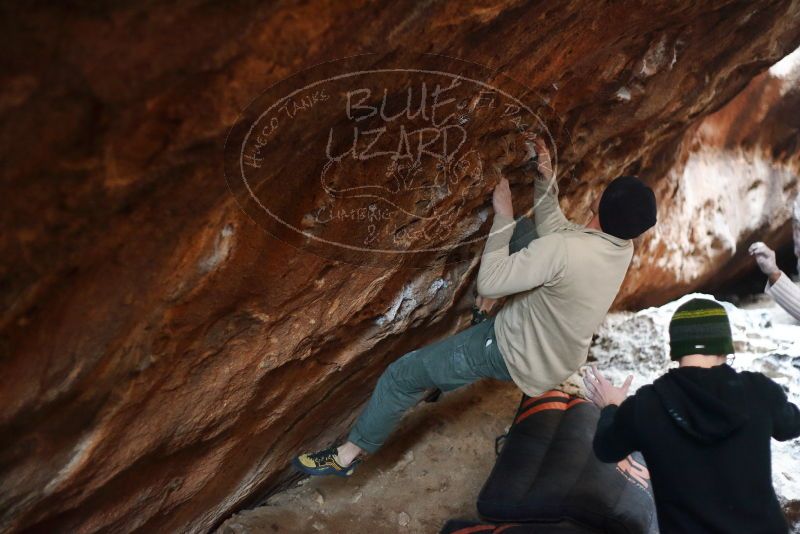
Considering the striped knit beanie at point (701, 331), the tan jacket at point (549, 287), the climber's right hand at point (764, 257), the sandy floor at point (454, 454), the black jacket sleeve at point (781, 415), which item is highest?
the tan jacket at point (549, 287)

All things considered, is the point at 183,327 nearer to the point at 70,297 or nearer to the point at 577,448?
the point at 70,297

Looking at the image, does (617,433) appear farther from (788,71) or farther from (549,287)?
(788,71)

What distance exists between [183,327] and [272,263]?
1.10ft

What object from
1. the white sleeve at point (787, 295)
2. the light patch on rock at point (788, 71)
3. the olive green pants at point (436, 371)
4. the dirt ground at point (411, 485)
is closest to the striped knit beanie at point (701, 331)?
the olive green pants at point (436, 371)

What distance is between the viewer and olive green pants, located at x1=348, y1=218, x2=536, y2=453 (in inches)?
90.9

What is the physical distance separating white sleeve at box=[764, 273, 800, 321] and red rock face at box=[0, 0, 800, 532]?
54.4 inches

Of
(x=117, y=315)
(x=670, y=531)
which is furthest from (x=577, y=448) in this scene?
(x=117, y=315)

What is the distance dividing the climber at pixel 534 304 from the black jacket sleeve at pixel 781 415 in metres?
0.60

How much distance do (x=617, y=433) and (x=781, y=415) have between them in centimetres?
52

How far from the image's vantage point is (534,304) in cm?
211

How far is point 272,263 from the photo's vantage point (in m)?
1.80

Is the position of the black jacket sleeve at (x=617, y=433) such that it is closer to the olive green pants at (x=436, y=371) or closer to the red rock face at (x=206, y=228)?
the olive green pants at (x=436, y=371)

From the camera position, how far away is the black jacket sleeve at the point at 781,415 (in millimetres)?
1860

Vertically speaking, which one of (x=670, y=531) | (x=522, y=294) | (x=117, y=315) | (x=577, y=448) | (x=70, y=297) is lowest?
(x=577, y=448)
